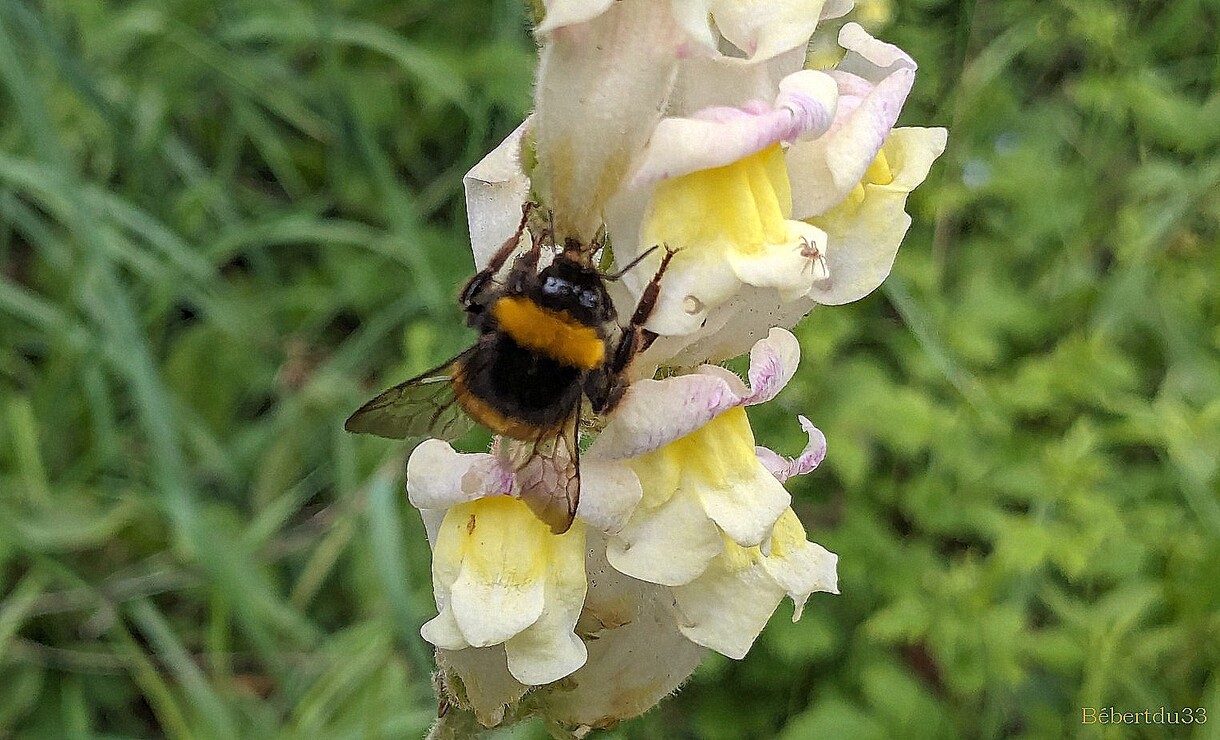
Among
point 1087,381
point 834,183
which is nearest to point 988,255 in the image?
point 1087,381

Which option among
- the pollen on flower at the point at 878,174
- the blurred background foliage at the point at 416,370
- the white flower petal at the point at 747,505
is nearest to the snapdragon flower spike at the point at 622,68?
the pollen on flower at the point at 878,174

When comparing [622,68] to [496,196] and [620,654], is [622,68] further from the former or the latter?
[620,654]

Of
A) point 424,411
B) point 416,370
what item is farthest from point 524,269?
point 416,370

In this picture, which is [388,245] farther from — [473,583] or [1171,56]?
[1171,56]

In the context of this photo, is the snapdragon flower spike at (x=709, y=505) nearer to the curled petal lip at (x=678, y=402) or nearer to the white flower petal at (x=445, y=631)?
the curled petal lip at (x=678, y=402)

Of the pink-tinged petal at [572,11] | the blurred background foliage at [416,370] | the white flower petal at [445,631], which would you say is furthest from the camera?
the blurred background foliage at [416,370]
